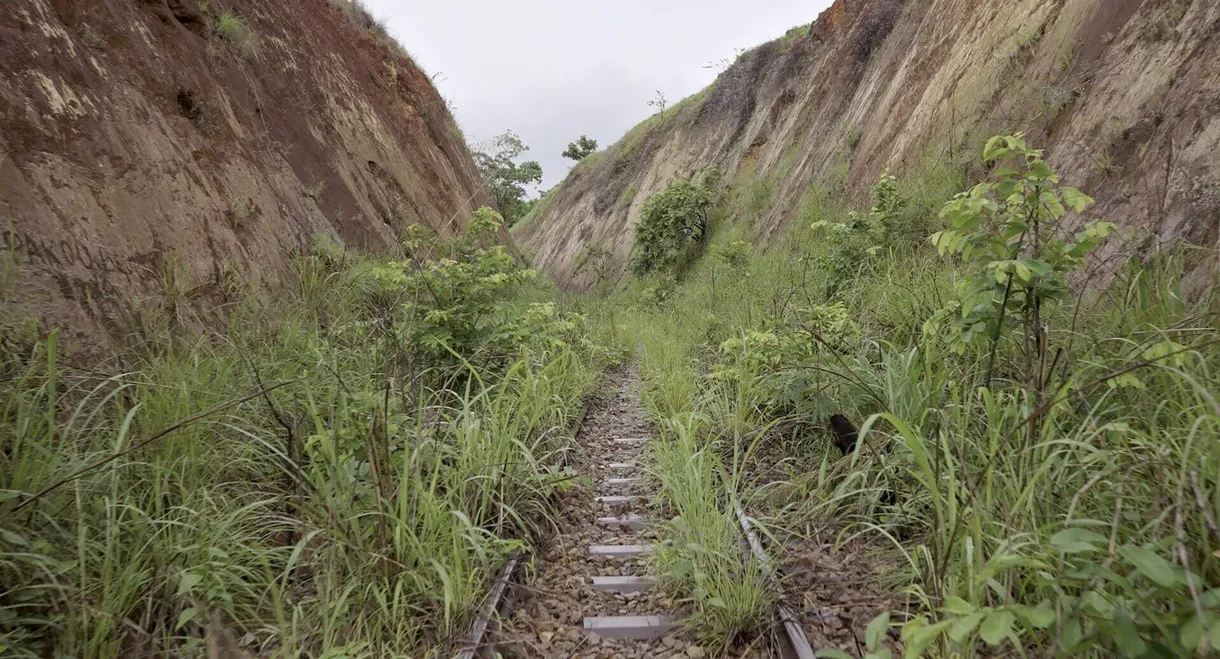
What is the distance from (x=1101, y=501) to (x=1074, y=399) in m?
0.71

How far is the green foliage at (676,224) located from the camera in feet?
74.2

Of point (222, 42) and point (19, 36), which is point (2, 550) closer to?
point (19, 36)

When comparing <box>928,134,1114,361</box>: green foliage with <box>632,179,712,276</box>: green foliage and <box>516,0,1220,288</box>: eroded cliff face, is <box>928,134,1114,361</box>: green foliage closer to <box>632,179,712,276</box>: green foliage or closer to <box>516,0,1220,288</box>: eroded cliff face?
<box>516,0,1220,288</box>: eroded cliff face

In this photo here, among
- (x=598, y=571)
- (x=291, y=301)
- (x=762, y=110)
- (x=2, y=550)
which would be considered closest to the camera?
(x=2, y=550)

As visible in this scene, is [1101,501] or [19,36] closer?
[1101,501]

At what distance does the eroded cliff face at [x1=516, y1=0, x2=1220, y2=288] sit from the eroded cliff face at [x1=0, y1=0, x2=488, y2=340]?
5.54 metres

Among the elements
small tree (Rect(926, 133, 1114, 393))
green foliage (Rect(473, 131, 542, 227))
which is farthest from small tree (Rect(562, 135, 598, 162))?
small tree (Rect(926, 133, 1114, 393))

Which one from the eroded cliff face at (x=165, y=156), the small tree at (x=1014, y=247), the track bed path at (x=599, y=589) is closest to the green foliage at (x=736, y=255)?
the eroded cliff face at (x=165, y=156)

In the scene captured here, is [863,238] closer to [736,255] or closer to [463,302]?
[463,302]

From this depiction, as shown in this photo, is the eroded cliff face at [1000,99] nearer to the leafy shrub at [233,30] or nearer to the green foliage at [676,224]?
the green foliage at [676,224]

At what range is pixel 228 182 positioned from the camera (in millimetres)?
6250

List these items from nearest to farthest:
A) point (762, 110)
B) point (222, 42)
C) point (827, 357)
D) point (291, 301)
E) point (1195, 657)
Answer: point (1195, 657)
point (827, 357)
point (291, 301)
point (222, 42)
point (762, 110)

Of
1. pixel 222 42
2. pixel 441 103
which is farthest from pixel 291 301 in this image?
pixel 441 103

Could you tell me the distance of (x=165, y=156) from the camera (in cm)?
544
